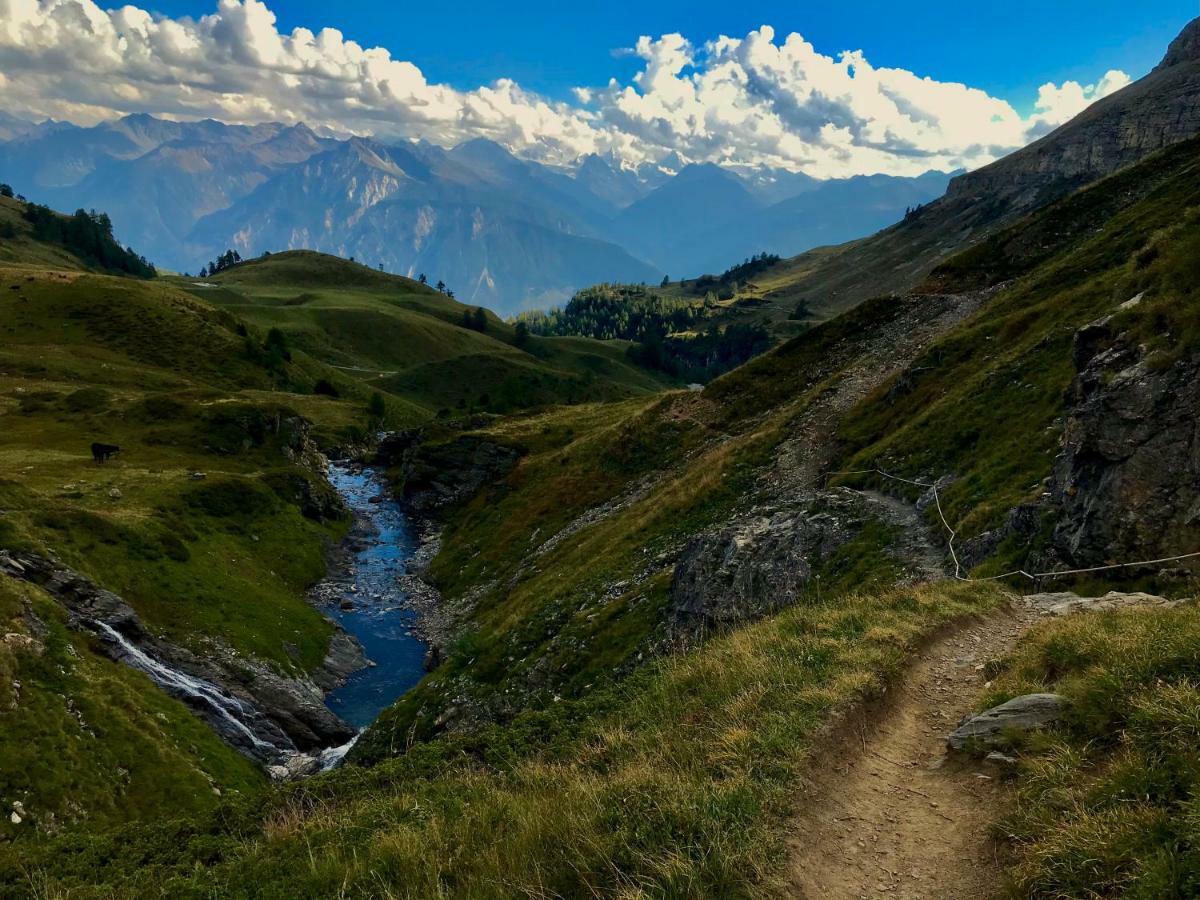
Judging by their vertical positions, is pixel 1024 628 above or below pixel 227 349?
below

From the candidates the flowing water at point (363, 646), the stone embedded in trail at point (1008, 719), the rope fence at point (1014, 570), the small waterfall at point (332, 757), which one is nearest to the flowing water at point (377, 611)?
the flowing water at point (363, 646)

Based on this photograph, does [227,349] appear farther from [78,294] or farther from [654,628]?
[654,628]

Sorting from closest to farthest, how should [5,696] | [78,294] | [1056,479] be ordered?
1. [1056,479]
2. [5,696]
3. [78,294]

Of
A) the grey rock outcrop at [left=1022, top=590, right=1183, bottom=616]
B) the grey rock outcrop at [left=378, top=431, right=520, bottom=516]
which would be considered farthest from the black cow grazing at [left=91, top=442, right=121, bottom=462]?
the grey rock outcrop at [left=1022, top=590, right=1183, bottom=616]

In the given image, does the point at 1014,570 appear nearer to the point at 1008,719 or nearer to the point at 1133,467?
the point at 1133,467

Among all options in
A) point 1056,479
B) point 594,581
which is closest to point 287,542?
point 594,581

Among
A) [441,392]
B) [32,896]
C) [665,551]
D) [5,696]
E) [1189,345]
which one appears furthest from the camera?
[441,392]

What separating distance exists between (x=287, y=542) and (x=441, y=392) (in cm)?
13133

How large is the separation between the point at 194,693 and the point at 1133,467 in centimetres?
4591

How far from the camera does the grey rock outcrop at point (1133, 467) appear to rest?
17.1 metres

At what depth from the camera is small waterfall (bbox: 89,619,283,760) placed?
119 ft

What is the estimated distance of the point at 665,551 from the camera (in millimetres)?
40906

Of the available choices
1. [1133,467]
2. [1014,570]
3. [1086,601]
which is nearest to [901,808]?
[1086,601]

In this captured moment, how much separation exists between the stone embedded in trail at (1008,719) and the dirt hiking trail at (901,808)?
0.41 meters
